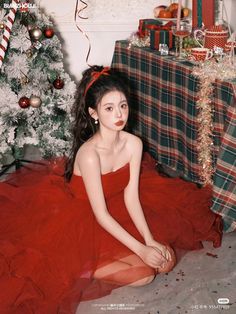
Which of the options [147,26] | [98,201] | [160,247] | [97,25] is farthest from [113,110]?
[97,25]

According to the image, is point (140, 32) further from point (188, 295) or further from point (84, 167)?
point (188, 295)

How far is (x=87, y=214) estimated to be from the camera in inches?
73.2

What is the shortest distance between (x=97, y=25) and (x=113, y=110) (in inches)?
89.4

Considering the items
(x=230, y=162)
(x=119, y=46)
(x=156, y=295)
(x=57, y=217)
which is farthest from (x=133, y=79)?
(x=156, y=295)

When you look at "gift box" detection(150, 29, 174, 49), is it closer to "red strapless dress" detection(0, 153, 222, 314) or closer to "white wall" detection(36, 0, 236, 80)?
"red strapless dress" detection(0, 153, 222, 314)

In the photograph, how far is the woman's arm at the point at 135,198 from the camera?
5.94 feet

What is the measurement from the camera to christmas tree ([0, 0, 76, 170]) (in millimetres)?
2432

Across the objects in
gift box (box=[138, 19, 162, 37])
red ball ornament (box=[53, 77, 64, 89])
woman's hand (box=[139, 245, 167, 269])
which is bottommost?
woman's hand (box=[139, 245, 167, 269])

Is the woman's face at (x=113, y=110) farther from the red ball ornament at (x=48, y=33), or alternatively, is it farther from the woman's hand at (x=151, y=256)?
the red ball ornament at (x=48, y=33)

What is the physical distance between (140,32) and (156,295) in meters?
1.96

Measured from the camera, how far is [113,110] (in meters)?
1.74

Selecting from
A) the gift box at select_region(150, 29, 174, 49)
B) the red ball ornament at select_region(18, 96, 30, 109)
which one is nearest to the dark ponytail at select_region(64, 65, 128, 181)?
the red ball ornament at select_region(18, 96, 30, 109)

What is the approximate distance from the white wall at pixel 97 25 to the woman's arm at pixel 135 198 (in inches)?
82.5

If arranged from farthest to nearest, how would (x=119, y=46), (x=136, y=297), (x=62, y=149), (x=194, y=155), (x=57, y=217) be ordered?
1. (x=119, y=46)
2. (x=62, y=149)
3. (x=194, y=155)
4. (x=57, y=217)
5. (x=136, y=297)
